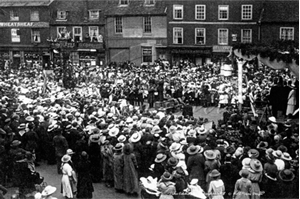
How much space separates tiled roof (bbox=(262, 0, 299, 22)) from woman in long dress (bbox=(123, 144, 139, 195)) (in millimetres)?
28913

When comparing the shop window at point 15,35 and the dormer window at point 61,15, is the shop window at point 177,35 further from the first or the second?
the shop window at point 15,35

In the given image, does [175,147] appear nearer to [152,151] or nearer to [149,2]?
[152,151]

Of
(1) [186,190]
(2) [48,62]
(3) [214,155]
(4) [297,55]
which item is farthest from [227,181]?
(2) [48,62]

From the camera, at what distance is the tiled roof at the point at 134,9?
4138 cm

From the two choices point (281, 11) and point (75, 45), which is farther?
point (75, 45)

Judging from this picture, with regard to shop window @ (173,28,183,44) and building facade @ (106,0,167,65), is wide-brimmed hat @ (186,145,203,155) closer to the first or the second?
shop window @ (173,28,183,44)

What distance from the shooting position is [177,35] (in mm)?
41000

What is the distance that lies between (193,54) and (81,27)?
37.7 feet

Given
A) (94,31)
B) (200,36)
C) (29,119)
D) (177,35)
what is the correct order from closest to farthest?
(29,119) → (200,36) → (177,35) → (94,31)

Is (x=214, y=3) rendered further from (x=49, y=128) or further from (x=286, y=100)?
(x=49, y=128)

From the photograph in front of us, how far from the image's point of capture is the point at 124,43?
42.6 m

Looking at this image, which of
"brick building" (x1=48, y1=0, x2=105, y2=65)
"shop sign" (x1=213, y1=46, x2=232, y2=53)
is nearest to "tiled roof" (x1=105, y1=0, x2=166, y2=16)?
"brick building" (x1=48, y1=0, x2=105, y2=65)

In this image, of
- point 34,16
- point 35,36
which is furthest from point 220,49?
point 34,16

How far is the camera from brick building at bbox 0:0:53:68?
1757 inches
